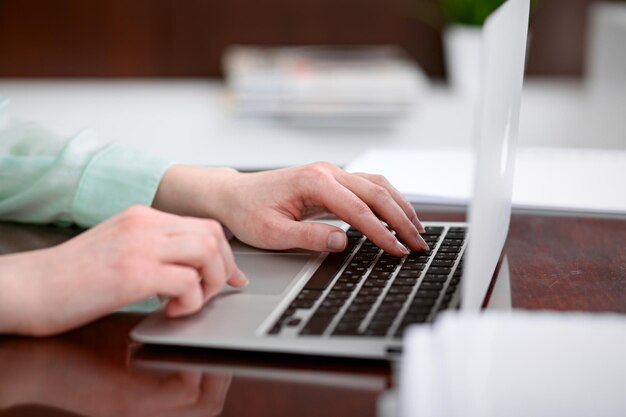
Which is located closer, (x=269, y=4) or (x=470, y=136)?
(x=470, y=136)

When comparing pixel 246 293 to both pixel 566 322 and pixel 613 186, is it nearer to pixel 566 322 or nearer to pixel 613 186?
pixel 566 322

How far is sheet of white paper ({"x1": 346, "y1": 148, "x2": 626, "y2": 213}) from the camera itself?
1.04 m

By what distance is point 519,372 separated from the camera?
463mm

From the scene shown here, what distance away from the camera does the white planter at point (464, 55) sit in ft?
7.61

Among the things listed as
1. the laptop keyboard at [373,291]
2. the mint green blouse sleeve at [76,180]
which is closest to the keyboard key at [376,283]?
the laptop keyboard at [373,291]

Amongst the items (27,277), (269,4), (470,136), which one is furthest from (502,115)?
(269,4)

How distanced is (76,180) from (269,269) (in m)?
0.30

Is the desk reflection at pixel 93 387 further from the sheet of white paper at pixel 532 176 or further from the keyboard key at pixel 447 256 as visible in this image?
the sheet of white paper at pixel 532 176

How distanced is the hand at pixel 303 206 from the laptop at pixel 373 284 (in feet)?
0.06

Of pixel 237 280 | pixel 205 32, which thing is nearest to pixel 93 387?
pixel 237 280

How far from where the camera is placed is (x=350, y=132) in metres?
2.06

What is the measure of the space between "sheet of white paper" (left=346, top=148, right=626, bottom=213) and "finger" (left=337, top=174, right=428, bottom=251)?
22 centimetres

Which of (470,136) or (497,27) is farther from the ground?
(497,27)

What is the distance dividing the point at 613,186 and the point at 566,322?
664mm
